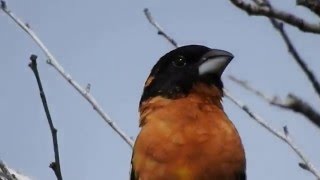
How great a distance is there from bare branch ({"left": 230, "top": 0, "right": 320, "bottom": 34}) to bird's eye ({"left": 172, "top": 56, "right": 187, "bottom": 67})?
3.43 metres

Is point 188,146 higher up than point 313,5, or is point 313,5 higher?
point 313,5

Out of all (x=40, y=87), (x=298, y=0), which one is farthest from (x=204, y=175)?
(x=298, y=0)

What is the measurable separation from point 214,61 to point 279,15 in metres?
3.29

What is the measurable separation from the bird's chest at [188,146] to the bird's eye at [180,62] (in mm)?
719

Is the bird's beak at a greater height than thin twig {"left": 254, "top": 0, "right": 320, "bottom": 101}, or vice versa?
thin twig {"left": 254, "top": 0, "right": 320, "bottom": 101}

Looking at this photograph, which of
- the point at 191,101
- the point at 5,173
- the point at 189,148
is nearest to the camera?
the point at 5,173

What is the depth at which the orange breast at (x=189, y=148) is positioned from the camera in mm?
4000

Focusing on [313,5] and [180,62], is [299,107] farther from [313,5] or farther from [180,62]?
[180,62]

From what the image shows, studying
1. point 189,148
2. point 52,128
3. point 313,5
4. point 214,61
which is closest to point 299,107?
point 313,5

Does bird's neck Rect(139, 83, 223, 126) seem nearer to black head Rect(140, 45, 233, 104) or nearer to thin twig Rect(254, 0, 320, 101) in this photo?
black head Rect(140, 45, 233, 104)

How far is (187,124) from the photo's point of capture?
14.2ft

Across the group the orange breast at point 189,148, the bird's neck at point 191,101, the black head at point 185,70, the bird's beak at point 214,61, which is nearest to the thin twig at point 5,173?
the orange breast at point 189,148

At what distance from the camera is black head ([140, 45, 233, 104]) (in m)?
4.85

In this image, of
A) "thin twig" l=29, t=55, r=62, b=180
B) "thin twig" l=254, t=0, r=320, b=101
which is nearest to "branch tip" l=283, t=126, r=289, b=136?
"thin twig" l=29, t=55, r=62, b=180
